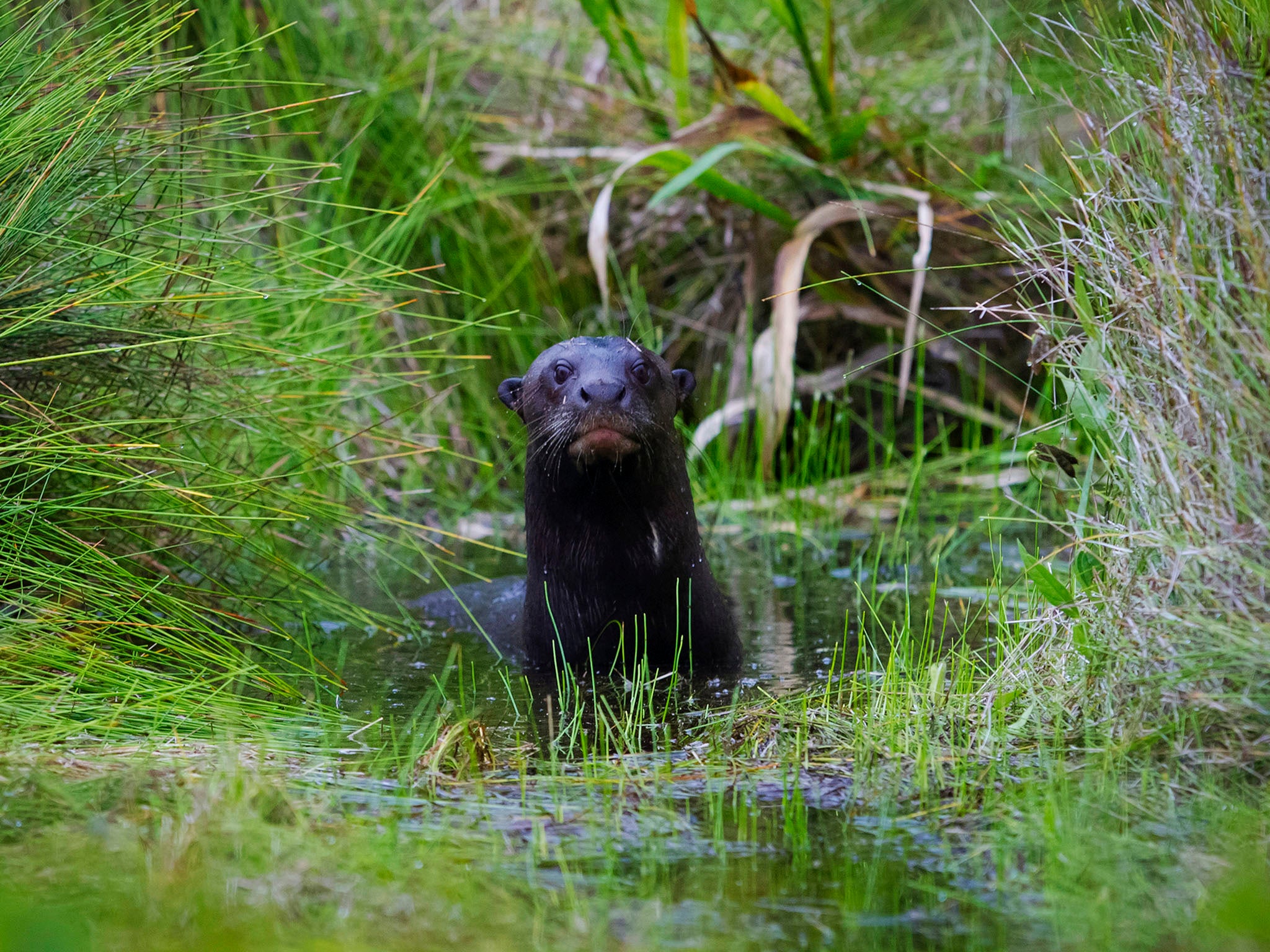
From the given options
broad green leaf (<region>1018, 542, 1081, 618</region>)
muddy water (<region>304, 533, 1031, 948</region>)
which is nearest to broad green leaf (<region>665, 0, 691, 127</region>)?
muddy water (<region>304, 533, 1031, 948</region>)

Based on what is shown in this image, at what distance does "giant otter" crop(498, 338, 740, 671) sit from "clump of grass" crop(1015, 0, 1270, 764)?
45.9 inches

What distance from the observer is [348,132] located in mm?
6605

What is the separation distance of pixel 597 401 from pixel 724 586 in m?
1.79

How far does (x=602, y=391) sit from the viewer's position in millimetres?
3400

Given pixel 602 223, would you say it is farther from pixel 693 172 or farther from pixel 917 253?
pixel 917 253

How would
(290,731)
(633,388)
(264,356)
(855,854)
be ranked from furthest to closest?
(264,356) → (633,388) → (290,731) → (855,854)

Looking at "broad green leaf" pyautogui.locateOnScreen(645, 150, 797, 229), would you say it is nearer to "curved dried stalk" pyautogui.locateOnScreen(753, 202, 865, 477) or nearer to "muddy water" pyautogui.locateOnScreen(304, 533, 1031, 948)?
"curved dried stalk" pyautogui.locateOnScreen(753, 202, 865, 477)

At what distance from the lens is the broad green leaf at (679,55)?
5535 mm

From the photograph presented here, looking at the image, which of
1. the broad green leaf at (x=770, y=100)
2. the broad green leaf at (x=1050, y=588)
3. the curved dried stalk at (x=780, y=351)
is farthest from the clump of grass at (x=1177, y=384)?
the broad green leaf at (x=770, y=100)

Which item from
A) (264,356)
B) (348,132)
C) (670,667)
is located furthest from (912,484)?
(348,132)

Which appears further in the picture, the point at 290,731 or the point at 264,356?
the point at 264,356

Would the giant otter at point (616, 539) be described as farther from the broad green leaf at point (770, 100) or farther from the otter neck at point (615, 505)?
the broad green leaf at point (770, 100)

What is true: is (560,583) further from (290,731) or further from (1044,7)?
(1044,7)

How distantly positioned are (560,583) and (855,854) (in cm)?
174
